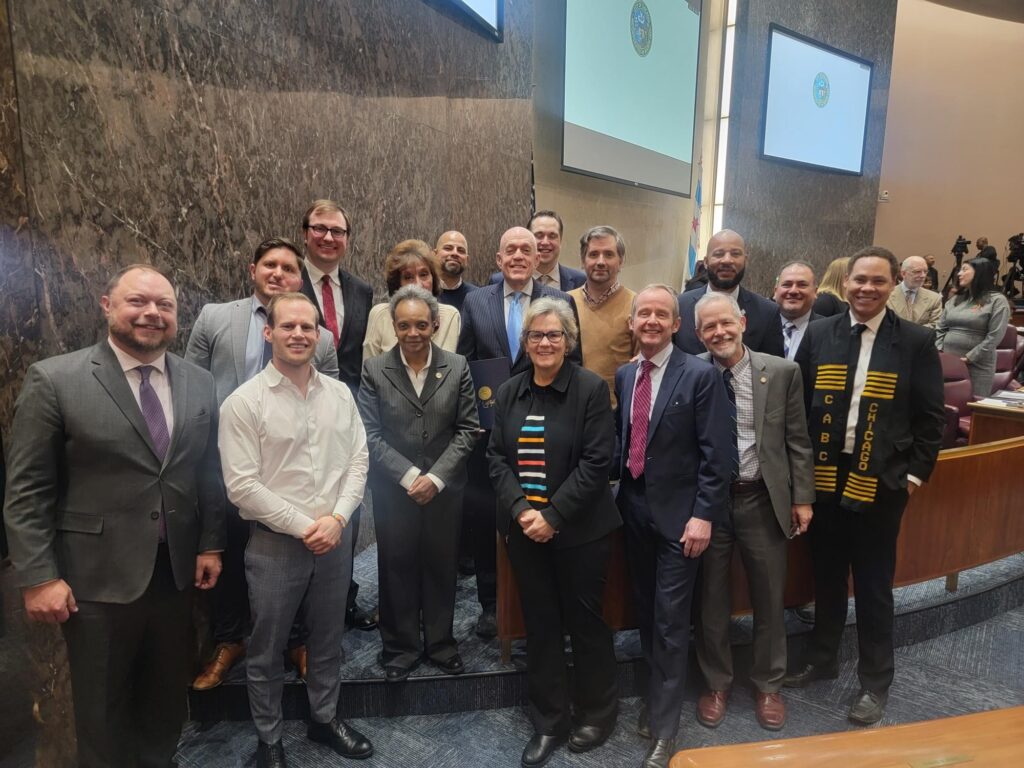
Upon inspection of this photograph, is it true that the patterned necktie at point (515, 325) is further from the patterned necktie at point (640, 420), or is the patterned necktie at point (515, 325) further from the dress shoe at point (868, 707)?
the dress shoe at point (868, 707)

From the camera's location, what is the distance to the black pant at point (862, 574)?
91.4 inches

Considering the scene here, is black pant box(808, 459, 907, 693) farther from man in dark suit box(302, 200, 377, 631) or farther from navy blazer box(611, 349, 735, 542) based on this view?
man in dark suit box(302, 200, 377, 631)

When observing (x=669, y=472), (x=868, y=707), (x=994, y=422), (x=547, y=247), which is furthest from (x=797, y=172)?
(x=669, y=472)

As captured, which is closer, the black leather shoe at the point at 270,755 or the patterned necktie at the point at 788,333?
the black leather shoe at the point at 270,755

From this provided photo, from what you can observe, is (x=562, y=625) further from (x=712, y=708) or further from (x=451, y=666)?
(x=712, y=708)

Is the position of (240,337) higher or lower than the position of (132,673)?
higher

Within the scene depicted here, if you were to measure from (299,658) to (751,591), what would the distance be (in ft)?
5.84

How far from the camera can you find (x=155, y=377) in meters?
1.80

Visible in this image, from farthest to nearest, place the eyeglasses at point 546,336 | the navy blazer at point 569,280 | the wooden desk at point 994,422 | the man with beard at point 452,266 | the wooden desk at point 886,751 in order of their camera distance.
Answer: the wooden desk at point 994,422
the navy blazer at point 569,280
the man with beard at point 452,266
the eyeglasses at point 546,336
the wooden desk at point 886,751

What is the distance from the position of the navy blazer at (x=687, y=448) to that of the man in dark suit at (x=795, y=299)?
116 cm

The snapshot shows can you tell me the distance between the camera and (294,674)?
2.46 meters

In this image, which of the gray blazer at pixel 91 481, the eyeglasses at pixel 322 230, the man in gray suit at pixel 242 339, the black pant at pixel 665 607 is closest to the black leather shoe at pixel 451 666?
the black pant at pixel 665 607

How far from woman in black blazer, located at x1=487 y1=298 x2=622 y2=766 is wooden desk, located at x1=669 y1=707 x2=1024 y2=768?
0.88 meters

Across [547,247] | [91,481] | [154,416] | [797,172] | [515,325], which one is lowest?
[91,481]
